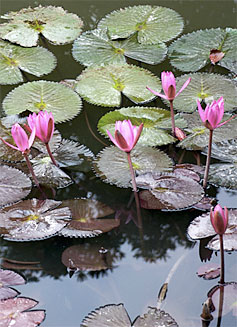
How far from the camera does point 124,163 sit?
2234 mm

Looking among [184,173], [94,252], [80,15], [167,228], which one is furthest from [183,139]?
[80,15]

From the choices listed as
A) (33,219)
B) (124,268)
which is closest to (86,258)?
(124,268)

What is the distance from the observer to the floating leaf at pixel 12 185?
209 centimetres

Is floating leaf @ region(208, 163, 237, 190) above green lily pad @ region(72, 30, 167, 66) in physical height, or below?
below

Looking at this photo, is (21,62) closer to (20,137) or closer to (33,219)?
(20,137)

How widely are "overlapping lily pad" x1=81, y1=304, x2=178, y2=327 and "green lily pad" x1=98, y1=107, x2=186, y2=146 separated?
924 millimetres

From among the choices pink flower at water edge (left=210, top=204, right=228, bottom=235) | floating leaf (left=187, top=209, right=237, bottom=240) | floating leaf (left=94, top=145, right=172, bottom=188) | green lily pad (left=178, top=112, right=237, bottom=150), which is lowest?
floating leaf (left=187, top=209, right=237, bottom=240)

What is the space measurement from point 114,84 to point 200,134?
0.62 m

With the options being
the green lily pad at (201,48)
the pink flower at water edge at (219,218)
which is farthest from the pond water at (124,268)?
the green lily pad at (201,48)

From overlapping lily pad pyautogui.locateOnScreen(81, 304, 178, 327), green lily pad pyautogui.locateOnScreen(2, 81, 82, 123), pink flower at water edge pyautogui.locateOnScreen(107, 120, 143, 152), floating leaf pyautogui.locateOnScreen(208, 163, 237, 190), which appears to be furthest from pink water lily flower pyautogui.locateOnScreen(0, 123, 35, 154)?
floating leaf pyautogui.locateOnScreen(208, 163, 237, 190)

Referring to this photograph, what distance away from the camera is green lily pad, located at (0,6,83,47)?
3.15 metres

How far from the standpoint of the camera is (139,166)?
A: 87.4 inches

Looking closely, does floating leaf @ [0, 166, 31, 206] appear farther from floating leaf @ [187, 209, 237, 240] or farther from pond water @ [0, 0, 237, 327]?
floating leaf @ [187, 209, 237, 240]

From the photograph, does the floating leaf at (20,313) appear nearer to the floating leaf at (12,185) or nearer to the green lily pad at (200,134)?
the floating leaf at (12,185)
